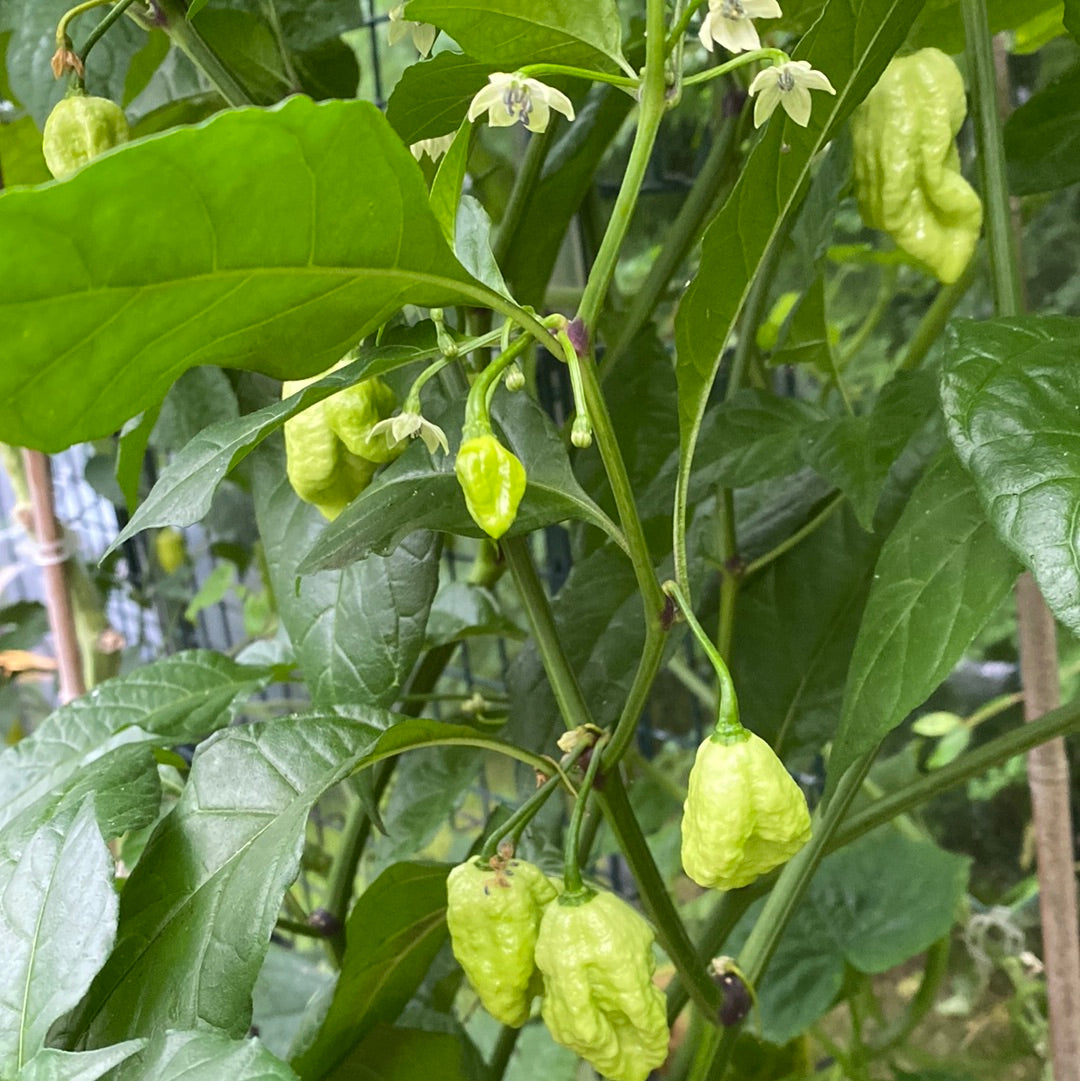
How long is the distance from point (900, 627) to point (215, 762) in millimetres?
245

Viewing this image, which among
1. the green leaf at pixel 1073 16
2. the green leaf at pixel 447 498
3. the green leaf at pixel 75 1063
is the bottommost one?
the green leaf at pixel 75 1063

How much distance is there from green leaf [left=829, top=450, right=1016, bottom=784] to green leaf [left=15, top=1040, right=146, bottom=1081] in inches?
9.0

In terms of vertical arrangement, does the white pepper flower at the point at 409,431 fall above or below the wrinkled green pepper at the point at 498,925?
above

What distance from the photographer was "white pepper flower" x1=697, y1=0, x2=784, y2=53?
294 mm

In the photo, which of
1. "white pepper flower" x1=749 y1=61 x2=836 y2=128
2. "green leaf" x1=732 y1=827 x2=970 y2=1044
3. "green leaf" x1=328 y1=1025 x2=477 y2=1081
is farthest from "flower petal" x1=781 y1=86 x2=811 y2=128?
"green leaf" x1=732 y1=827 x2=970 y2=1044

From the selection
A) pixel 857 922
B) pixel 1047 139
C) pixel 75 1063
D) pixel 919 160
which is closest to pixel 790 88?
pixel 919 160

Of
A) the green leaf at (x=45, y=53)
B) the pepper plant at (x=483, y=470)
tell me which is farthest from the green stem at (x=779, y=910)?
the green leaf at (x=45, y=53)

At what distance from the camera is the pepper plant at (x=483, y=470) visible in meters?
0.26

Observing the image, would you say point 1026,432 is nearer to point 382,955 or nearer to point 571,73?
point 571,73

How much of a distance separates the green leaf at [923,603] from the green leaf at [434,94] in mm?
204

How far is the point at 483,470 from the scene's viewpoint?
0.27 meters

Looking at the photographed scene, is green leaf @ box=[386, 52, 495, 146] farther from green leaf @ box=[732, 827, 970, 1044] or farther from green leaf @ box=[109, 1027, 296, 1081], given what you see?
green leaf @ box=[732, 827, 970, 1044]

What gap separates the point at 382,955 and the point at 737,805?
25 cm

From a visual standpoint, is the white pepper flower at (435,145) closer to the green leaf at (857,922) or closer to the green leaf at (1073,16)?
the green leaf at (1073,16)
